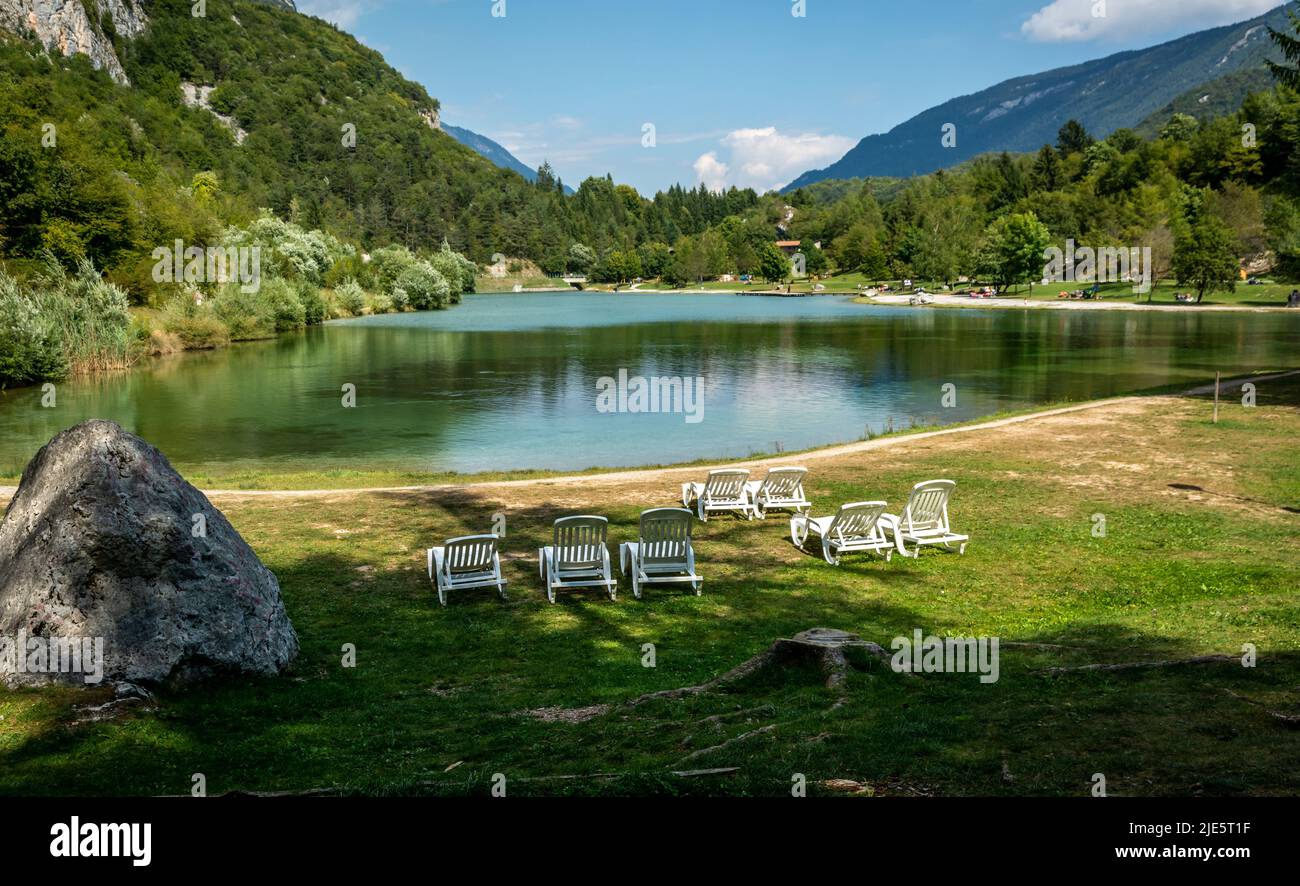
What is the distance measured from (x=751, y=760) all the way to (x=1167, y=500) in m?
13.4

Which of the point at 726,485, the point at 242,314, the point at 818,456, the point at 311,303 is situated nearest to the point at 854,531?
the point at 726,485

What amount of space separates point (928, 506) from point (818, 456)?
952cm

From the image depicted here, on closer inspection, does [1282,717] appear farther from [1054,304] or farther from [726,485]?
[1054,304]

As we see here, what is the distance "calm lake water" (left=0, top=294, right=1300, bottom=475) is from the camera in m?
29.8

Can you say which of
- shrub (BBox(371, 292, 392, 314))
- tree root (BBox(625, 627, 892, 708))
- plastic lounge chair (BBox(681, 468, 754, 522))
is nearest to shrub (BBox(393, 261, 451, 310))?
shrub (BBox(371, 292, 392, 314))

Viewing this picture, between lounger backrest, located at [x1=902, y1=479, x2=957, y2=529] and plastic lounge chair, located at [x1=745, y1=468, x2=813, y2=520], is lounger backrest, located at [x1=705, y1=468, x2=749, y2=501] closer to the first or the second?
plastic lounge chair, located at [x1=745, y1=468, x2=813, y2=520]

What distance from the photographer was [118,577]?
7.71 m

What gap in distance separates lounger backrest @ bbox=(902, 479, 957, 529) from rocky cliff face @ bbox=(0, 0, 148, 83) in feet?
558

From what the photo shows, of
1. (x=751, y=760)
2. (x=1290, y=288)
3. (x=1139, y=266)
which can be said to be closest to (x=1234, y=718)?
(x=751, y=760)

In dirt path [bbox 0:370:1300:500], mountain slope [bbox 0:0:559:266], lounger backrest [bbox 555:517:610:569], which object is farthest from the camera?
mountain slope [bbox 0:0:559:266]

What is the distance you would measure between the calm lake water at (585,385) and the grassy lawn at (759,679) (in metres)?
13.1
